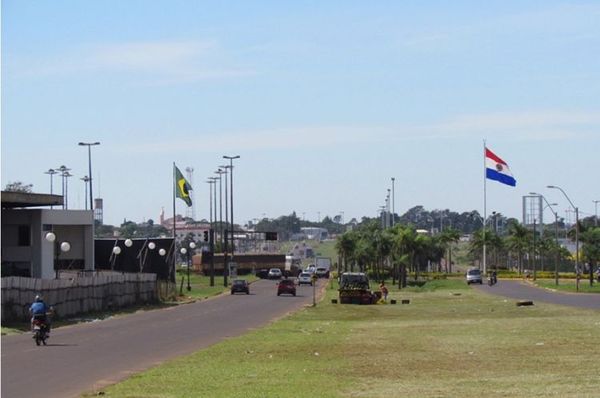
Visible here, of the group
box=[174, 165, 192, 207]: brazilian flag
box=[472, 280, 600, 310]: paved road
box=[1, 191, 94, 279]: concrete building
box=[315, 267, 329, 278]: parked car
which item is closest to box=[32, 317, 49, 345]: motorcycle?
box=[472, 280, 600, 310]: paved road

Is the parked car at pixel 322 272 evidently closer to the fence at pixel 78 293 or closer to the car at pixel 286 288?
the car at pixel 286 288

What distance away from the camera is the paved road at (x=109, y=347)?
24.4 m

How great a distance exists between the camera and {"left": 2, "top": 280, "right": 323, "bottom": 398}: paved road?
961 inches

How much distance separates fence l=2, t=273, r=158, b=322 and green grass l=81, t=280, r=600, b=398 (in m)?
10.9

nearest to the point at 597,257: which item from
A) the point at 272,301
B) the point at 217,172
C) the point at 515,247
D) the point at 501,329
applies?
the point at 515,247

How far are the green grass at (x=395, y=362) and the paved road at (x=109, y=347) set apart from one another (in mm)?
1135

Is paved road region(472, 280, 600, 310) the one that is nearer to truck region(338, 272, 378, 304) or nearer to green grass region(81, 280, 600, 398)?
truck region(338, 272, 378, 304)

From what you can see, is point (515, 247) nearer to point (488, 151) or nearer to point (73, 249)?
point (488, 151)

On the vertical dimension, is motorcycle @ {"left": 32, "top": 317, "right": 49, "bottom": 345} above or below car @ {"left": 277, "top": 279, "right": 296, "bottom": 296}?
above

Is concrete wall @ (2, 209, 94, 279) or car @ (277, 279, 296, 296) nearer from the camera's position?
concrete wall @ (2, 209, 94, 279)

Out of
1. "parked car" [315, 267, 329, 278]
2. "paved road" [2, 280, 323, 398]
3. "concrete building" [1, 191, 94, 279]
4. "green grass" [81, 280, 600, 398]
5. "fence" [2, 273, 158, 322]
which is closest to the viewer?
"green grass" [81, 280, 600, 398]

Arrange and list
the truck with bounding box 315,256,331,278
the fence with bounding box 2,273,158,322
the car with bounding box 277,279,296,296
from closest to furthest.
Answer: the fence with bounding box 2,273,158,322 → the car with bounding box 277,279,296,296 → the truck with bounding box 315,256,331,278

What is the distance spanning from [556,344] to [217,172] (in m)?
135

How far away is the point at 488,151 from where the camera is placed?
11338 centimetres
